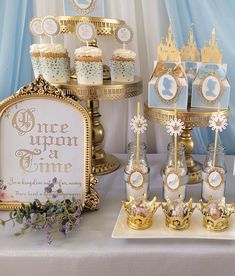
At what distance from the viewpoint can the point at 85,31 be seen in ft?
2.96

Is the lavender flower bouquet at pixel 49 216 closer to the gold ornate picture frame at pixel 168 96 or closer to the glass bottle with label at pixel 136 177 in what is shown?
the glass bottle with label at pixel 136 177

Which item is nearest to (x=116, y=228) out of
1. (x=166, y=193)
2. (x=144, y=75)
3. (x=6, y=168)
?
(x=166, y=193)

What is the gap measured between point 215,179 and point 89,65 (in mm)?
444

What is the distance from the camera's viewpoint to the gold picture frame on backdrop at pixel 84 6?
40.3 inches

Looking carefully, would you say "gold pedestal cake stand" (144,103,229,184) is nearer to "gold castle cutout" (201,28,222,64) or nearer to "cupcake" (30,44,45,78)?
"gold castle cutout" (201,28,222,64)

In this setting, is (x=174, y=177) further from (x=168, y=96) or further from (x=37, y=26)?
(x=37, y=26)

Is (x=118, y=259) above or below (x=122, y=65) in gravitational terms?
below

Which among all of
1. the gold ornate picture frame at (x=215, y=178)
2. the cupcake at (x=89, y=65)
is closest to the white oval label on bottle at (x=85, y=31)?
the cupcake at (x=89, y=65)

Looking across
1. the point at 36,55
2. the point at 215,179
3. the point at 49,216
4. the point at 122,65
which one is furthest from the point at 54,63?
the point at 215,179

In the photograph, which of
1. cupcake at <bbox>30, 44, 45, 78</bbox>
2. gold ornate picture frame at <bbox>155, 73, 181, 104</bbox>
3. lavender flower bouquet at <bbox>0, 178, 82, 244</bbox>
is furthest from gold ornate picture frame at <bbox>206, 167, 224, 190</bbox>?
cupcake at <bbox>30, 44, 45, 78</bbox>

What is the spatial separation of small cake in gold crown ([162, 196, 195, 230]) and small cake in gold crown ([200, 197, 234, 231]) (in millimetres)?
34

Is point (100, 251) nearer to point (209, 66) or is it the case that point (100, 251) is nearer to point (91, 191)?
point (91, 191)

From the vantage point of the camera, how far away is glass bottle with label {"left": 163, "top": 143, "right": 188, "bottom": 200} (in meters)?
0.80

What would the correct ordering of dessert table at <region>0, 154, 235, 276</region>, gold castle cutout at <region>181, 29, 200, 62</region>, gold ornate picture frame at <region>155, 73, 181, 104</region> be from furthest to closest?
gold castle cutout at <region>181, 29, 200, 62</region>, gold ornate picture frame at <region>155, 73, 181, 104</region>, dessert table at <region>0, 154, 235, 276</region>
